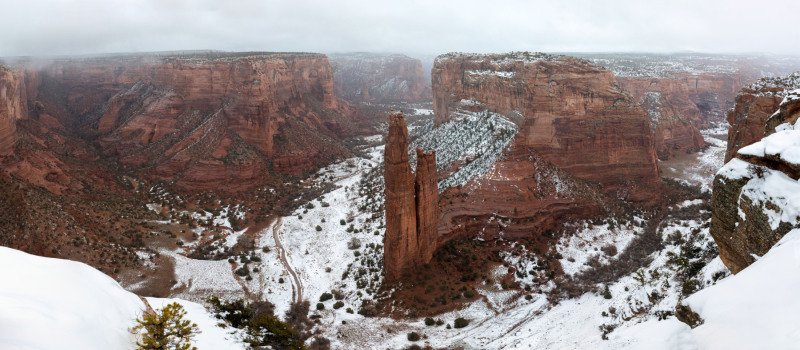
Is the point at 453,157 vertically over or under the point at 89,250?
over

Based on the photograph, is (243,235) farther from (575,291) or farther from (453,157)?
(575,291)

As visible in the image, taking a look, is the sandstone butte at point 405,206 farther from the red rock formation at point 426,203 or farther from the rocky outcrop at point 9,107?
the rocky outcrop at point 9,107

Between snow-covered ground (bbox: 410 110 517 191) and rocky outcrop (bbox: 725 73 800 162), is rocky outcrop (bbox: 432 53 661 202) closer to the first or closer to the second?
snow-covered ground (bbox: 410 110 517 191)

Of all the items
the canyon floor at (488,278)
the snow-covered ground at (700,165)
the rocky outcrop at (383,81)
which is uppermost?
the rocky outcrop at (383,81)

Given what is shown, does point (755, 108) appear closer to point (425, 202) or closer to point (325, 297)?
point (425, 202)

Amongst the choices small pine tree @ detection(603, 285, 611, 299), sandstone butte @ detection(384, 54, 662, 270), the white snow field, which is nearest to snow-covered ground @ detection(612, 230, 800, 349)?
the white snow field

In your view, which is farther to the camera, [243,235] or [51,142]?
[51,142]

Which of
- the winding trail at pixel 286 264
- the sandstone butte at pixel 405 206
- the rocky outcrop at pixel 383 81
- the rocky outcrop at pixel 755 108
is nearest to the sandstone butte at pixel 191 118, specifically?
the winding trail at pixel 286 264

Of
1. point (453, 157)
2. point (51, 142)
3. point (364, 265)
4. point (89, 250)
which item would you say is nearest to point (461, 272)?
point (364, 265)
